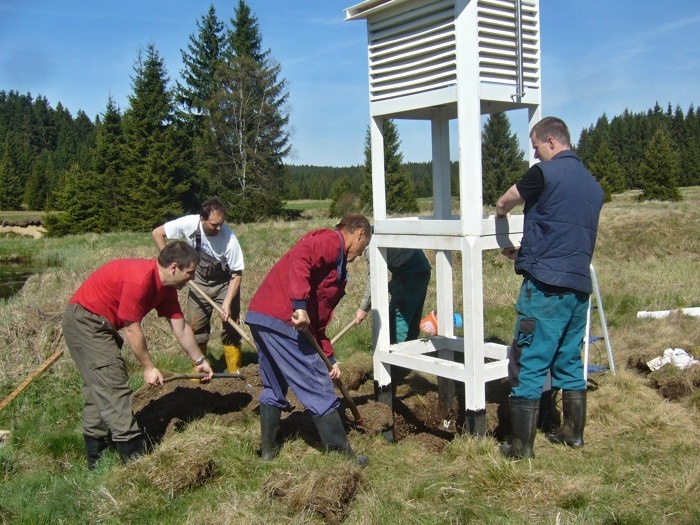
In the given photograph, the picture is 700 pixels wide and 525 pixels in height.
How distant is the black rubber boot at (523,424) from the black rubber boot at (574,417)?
35 cm

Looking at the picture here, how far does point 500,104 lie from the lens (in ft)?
16.3

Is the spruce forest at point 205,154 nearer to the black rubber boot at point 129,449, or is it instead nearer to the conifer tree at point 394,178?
the conifer tree at point 394,178

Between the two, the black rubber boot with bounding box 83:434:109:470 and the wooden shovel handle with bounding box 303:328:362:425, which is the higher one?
the wooden shovel handle with bounding box 303:328:362:425

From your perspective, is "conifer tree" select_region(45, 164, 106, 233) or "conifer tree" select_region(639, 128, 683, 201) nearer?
"conifer tree" select_region(45, 164, 106, 233)

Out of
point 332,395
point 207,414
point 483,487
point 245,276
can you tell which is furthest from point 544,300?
point 245,276

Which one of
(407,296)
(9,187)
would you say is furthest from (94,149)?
(407,296)

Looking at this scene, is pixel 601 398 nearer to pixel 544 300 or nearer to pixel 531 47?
pixel 544 300

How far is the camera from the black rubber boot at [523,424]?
4103 millimetres

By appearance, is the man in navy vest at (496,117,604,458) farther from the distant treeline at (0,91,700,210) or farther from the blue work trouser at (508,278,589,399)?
the distant treeline at (0,91,700,210)

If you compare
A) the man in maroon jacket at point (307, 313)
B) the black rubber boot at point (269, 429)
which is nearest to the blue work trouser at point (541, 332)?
the man in maroon jacket at point (307, 313)

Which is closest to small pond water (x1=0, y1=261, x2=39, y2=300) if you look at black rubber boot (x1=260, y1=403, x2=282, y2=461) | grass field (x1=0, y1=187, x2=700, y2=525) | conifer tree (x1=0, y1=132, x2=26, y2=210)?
grass field (x1=0, y1=187, x2=700, y2=525)

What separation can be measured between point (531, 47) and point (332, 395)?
2.91m

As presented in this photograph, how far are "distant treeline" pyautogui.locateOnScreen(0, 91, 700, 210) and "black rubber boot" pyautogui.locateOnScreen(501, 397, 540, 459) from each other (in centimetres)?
3319

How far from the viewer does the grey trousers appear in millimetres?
4102
